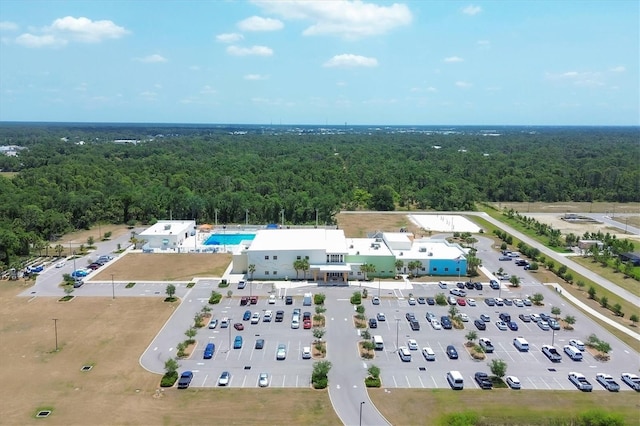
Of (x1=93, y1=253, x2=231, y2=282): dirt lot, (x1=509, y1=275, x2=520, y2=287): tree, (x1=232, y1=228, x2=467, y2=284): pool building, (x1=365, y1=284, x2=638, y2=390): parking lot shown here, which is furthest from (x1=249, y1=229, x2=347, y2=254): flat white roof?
(x1=509, y1=275, x2=520, y2=287): tree

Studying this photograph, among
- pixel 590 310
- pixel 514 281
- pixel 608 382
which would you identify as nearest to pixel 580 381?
pixel 608 382

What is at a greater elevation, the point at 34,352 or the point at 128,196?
the point at 128,196

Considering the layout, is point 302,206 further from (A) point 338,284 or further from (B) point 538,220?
(B) point 538,220

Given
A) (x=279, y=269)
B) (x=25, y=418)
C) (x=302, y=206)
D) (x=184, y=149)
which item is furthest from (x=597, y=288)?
(x=184, y=149)

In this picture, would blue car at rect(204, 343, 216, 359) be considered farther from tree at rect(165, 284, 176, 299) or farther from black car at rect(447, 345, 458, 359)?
black car at rect(447, 345, 458, 359)

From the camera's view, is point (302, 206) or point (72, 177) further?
point (72, 177)

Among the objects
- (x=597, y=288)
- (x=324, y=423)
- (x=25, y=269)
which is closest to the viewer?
(x=324, y=423)

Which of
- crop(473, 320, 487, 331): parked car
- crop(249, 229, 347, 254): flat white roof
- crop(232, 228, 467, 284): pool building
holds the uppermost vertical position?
crop(249, 229, 347, 254): flat white roof

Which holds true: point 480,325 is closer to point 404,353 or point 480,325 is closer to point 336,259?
point 404,353
